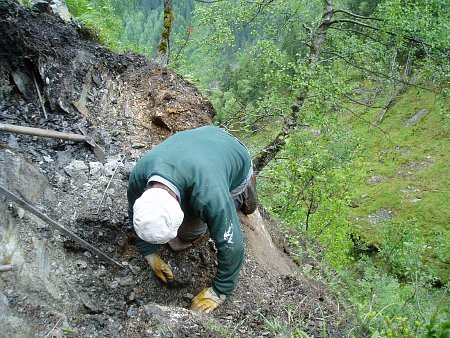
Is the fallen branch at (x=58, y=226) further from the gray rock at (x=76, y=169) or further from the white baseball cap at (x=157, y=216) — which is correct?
the white baseball cap at (x=157, y=216)

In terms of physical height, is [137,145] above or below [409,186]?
above

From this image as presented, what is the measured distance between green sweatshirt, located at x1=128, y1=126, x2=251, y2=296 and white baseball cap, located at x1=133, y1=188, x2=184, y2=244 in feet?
0.77

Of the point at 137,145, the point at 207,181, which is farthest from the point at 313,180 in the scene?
the point at 207,181

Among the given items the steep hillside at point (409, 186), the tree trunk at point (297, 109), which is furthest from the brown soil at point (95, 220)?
the steep hillside at point (409, 186)

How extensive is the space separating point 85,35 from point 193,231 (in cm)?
365

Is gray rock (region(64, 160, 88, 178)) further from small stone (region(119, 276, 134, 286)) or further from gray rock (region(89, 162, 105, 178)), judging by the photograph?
small stone (region(119, 276, 134, 286))

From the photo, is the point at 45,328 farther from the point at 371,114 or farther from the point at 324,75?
the point at 371,114

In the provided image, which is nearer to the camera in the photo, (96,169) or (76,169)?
(76,169)

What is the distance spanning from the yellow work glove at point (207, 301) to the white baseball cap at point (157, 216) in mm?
975

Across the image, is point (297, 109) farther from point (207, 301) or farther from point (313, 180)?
point (207, 301)

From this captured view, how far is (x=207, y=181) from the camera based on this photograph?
9.57 ft

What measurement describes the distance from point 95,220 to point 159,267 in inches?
31.8

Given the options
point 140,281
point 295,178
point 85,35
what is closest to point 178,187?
point 140,281

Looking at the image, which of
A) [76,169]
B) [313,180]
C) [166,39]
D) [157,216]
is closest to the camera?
[157,216]
